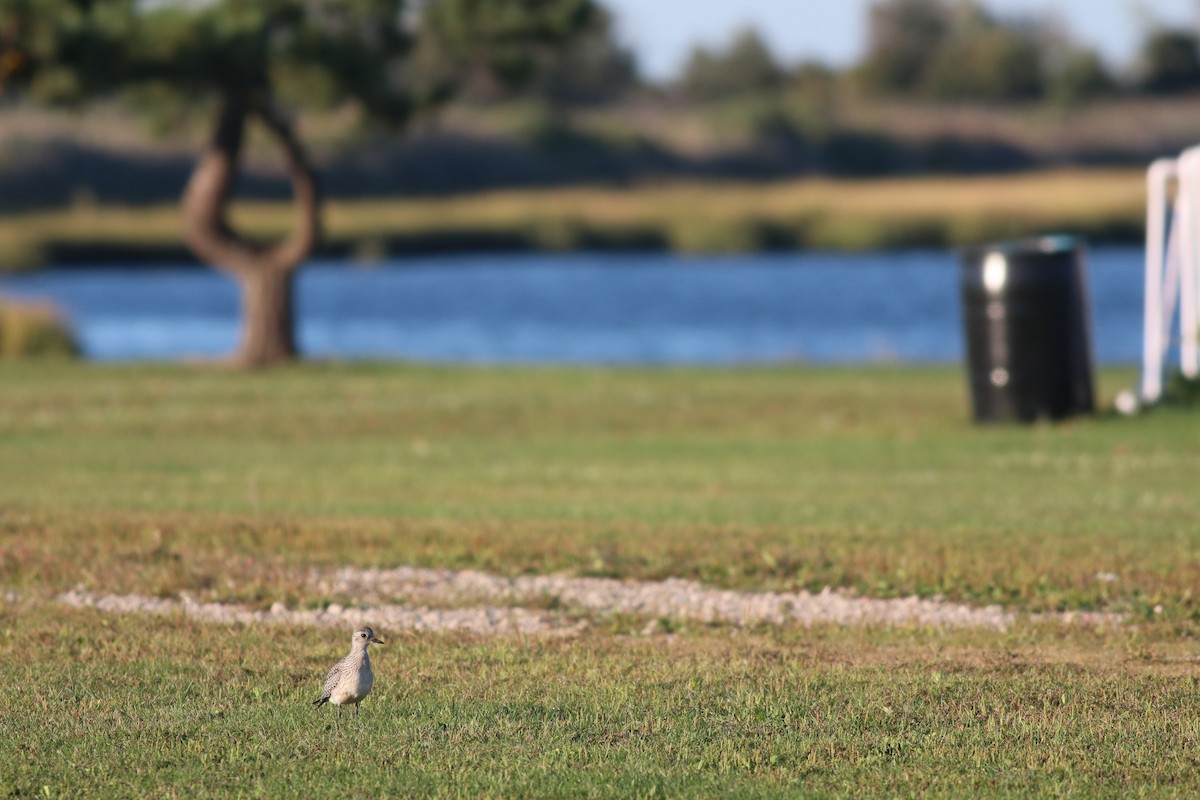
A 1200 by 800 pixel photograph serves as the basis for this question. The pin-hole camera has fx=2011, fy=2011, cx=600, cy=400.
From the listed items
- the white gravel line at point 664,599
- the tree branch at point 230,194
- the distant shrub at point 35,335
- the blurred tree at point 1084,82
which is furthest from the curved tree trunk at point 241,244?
the blurred tree at point 1084,82

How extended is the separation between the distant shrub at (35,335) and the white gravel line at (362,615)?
69.6ft

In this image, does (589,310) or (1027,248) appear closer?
(1027,248)

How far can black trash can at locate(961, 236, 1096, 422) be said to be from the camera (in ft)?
63.6

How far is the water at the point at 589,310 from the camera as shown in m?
37.6

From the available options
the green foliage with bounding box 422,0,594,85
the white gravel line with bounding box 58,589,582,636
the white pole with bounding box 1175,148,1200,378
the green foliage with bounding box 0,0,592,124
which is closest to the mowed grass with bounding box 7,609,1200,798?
the white gravel line with bounding box 58,589,582,636

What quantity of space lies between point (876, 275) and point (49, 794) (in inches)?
2048

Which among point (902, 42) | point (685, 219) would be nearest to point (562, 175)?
point (685, 219)

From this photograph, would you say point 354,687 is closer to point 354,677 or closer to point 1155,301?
point 354,677

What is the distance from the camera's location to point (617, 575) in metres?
11.6

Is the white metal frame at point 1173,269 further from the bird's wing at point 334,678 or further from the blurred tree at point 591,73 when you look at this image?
the blurred tree at point 591,73

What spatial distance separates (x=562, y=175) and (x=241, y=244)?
5206 cm

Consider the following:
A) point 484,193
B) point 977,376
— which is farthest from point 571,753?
point 484,193

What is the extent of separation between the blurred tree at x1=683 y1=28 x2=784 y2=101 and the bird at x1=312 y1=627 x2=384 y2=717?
10355cm

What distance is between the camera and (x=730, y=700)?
8.33 metres
